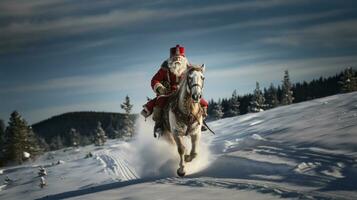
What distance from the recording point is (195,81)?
10.5 m

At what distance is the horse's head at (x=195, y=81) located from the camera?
10367mm

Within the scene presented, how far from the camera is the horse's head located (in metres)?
10.4

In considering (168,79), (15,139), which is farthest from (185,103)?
(15,139)

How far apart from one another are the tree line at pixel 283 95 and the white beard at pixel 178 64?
61172mm

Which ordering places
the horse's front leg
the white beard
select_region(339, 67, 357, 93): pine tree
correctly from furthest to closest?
select_region(339, 67, 357, 93): pine tree → the white beard → the horse's front leg

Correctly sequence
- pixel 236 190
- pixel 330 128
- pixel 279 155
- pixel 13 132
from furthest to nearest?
1. pixel 13 132
2. pixel 330 128
3. pixel 279 155
4. pixel 236 190

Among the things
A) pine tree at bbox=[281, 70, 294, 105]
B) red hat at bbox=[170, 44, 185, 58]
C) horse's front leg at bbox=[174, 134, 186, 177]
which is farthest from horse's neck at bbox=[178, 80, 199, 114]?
pine tree at bbox=[281, 70, 294, 105]

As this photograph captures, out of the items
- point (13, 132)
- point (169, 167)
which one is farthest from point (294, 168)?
point (13, 132)

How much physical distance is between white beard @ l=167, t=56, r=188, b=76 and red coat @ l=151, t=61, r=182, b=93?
184mm

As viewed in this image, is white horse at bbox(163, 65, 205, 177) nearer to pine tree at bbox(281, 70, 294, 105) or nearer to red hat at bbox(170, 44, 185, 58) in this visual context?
red hat at bbox(170, 44, 185, 58)

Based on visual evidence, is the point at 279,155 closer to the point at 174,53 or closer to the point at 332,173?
the point at 332,173

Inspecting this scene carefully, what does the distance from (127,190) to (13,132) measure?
5732 cm

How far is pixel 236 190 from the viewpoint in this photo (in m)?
8.58

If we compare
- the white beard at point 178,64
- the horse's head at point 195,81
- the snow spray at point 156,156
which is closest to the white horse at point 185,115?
the horse's head at point 195,81
